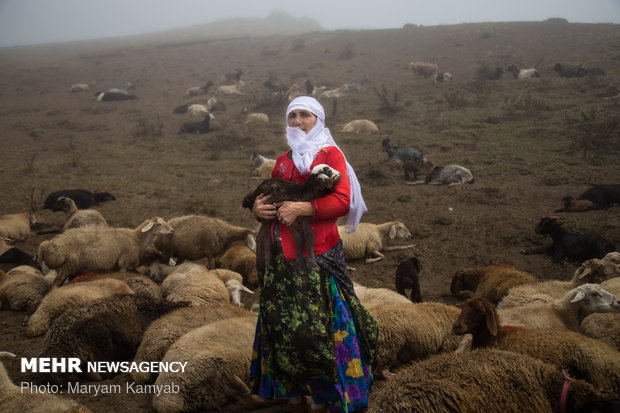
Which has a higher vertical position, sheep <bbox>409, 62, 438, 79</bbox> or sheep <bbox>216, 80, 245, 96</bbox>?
sheep <bbox>409, 62, 438, 79</bbox>

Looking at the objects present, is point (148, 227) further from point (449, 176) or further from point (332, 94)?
point (332, 94)

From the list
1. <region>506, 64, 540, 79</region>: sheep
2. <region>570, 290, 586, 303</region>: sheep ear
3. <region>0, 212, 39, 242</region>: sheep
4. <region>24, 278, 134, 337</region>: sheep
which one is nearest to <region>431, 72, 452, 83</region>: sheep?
<region>506, 64, 540, 79</region>: sheep

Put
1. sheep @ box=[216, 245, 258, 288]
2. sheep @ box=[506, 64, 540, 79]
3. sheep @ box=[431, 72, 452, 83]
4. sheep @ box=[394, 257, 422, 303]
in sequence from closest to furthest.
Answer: sheep @ box=[394, 257, 422, 303] < sheep @ box=[216, 245, 258, 288] < sheep @ box=[506, 64, 540, 79] < sheep @ box=[431, 72, 452, 83]

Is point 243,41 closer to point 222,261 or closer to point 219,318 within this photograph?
point 222,261

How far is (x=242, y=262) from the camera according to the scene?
24.6ft

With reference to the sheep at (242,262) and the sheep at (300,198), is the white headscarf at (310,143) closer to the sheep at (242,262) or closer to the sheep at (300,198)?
the sheep at (300,198)

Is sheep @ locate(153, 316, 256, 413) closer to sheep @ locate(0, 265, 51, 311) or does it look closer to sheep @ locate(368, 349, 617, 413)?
sheep @ locate(368, 349, 617, 413)

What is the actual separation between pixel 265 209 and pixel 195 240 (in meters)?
5.10

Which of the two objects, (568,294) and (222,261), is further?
(222,261)

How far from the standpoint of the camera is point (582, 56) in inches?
981

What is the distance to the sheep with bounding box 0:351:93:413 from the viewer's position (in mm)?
3230

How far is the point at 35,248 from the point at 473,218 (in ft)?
28.0

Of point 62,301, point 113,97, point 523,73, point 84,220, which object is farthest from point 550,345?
point 113,97

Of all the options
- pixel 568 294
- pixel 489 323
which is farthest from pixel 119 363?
pixel 568 294
